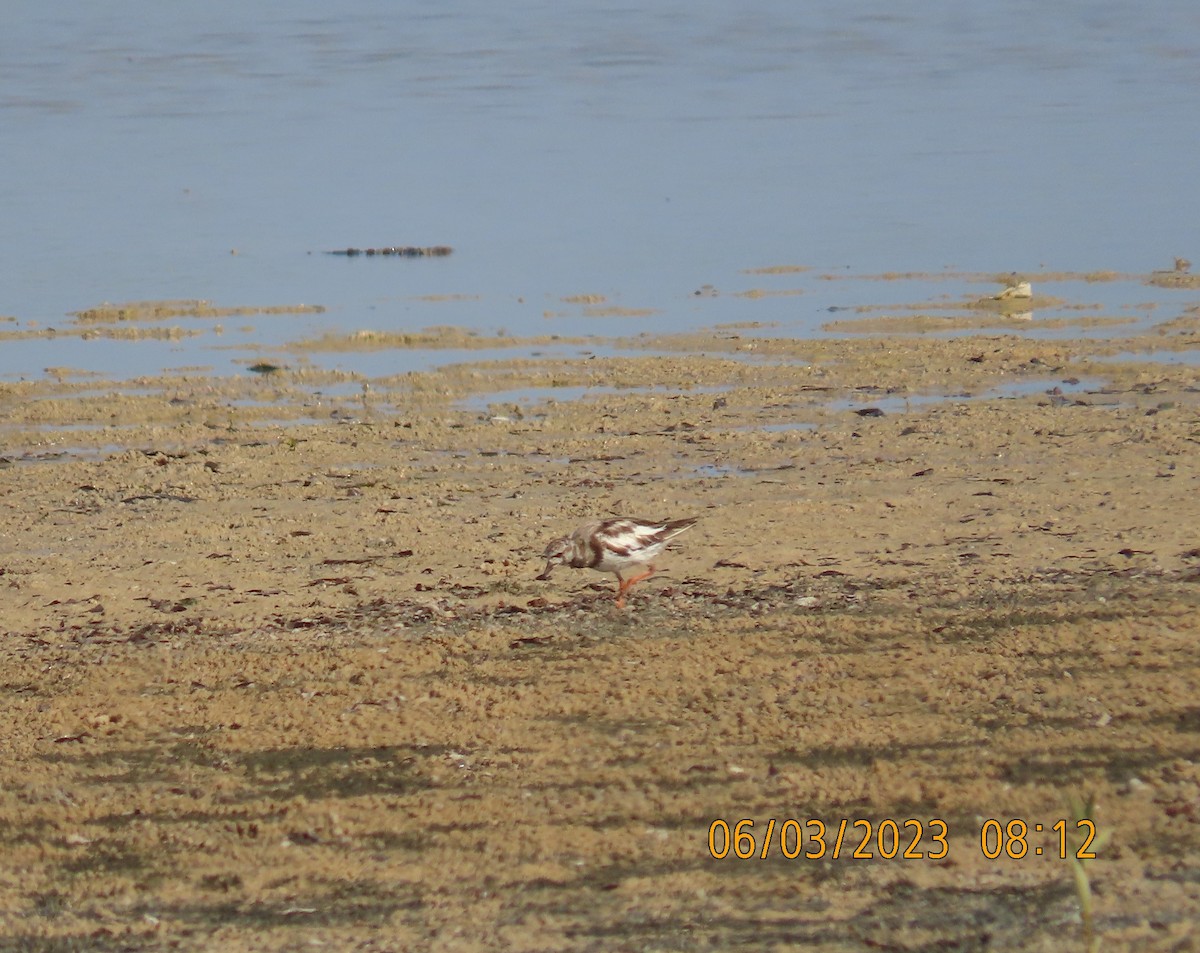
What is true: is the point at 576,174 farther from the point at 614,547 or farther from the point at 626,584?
the point at 614,547

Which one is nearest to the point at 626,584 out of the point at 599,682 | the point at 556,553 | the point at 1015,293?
the point at 556,553

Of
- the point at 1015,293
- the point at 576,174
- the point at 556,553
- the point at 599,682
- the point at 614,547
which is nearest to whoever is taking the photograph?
the point at 599,682

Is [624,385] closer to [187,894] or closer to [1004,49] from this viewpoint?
[187,894]

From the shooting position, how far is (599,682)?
6922mm

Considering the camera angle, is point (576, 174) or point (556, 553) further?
point (576, 174)

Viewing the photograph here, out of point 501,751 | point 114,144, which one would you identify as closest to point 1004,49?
point 114,144

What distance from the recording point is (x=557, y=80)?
37.0 meters

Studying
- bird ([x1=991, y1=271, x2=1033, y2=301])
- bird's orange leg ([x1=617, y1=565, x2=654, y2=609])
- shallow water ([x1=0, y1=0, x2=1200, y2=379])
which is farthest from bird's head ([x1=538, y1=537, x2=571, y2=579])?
bird ([x1=991, y1=271, x2=1033, y2=301])

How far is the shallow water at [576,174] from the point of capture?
676 inches

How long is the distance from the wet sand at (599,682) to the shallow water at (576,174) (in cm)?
411

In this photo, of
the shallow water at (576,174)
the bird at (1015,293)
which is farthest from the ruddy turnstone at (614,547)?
the bird at (1015,293)

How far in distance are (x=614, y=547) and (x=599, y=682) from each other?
117 centimetres

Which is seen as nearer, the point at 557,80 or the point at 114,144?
the point at 114,144

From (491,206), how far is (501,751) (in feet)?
53.5
